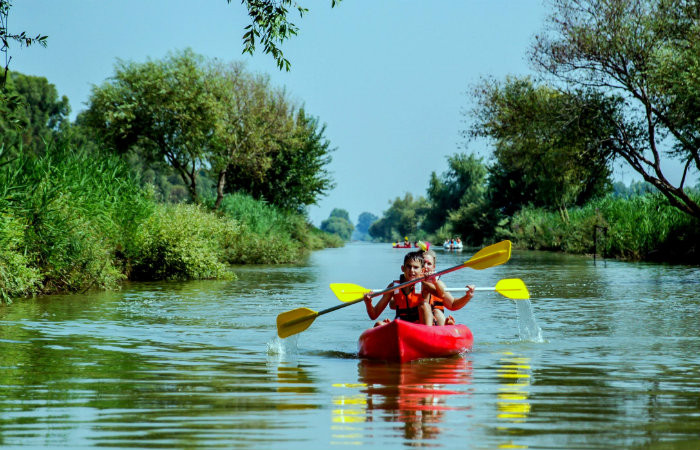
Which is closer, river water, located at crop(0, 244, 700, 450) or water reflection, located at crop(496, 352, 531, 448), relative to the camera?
river water, located at crop(0, 244, 700, 450)

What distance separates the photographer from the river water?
494cm

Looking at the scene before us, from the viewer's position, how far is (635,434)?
16.2ft

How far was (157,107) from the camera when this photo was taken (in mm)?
29984

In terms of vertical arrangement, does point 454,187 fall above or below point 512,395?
above

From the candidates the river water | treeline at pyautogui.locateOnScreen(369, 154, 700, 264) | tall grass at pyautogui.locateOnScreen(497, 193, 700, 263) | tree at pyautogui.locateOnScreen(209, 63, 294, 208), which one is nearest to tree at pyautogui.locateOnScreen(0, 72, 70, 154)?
tree at pyautogui.locateOnScreen(209, 63, 294, 208)

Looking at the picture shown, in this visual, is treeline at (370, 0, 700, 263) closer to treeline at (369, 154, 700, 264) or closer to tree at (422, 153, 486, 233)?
treeline at (369, 154, 700, 264)

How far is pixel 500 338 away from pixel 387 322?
2673 mm

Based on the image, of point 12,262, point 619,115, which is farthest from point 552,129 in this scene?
point 12,262

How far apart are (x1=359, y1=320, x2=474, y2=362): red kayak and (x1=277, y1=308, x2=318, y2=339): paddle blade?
32.2 inches

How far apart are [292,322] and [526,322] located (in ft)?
11.0

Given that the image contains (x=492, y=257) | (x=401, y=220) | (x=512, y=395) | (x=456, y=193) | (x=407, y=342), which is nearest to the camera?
(x=512, y=395)

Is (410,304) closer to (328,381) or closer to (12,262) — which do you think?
(328,381)

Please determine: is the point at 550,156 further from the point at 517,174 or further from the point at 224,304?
the point at 517,174

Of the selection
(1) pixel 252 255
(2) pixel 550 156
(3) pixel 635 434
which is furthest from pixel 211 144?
(3) pixel 635 434
